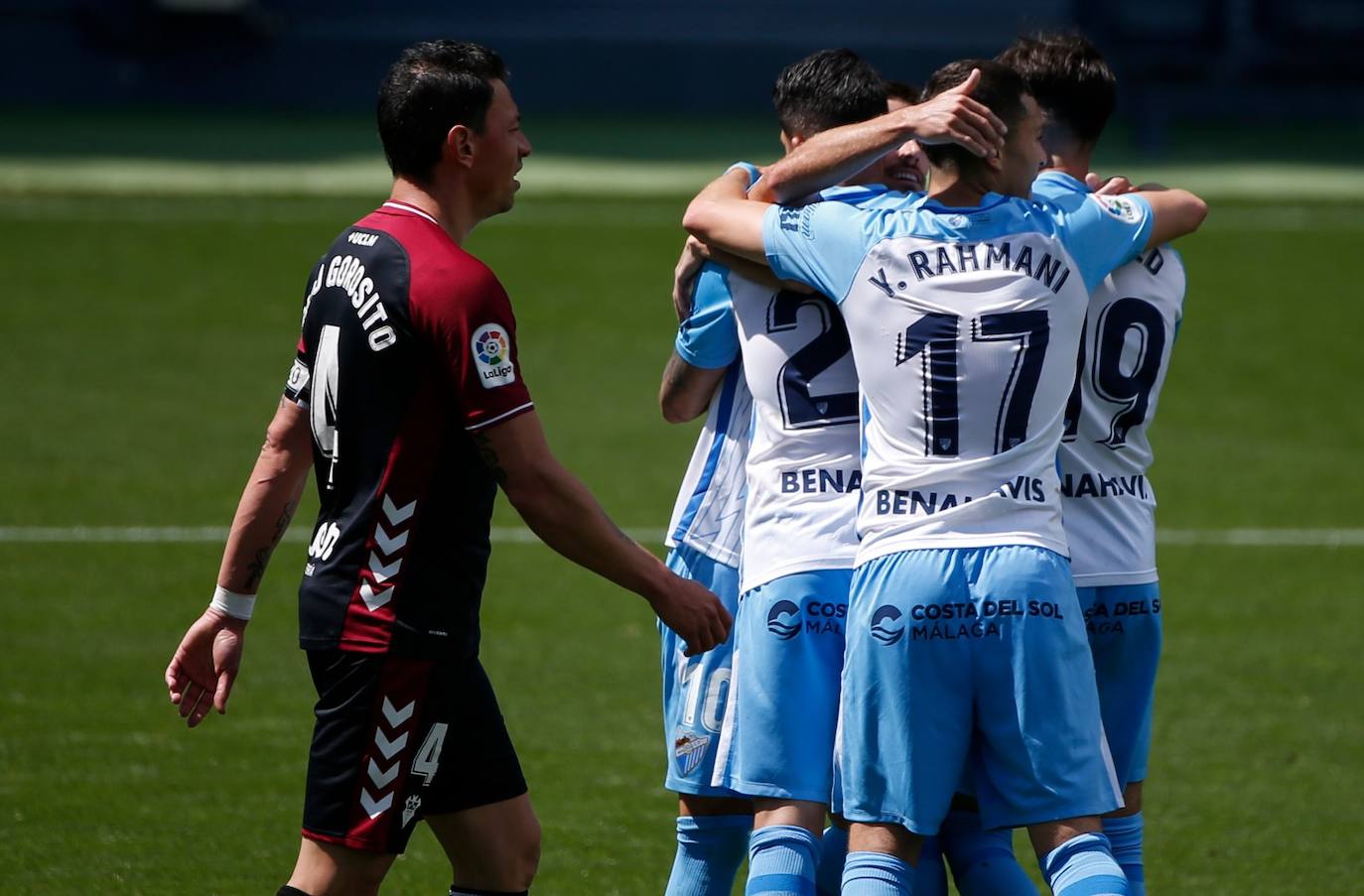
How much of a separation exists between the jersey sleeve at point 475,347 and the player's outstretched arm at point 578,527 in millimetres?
47

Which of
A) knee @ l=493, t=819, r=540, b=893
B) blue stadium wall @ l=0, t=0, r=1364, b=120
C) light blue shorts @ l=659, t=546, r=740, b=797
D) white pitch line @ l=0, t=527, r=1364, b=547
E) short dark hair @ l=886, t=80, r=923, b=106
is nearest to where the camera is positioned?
knee @ l=493, t=819, r=540, b=893

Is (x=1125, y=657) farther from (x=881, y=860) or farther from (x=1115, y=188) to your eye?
(x=1115, y=188)

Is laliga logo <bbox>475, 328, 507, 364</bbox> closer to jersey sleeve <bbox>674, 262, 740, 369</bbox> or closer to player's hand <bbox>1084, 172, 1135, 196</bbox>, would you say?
jersey sleeve <bbox>674, 262, 740, 369</bbox>

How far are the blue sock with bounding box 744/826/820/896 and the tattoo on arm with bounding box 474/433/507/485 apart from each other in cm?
94

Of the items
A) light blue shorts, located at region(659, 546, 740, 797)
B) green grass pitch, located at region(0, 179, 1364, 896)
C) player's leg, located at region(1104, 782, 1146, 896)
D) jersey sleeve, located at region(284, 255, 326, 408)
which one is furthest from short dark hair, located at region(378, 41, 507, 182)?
green grass pitch, located at region(0, 179, 1364, 896)

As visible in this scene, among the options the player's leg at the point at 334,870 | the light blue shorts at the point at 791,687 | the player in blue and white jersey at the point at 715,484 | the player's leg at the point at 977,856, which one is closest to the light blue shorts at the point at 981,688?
the light blue shorts at the point at 791,687

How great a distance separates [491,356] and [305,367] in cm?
47

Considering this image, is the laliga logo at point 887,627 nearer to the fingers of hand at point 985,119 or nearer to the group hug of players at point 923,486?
the group hug of players at point 923,486

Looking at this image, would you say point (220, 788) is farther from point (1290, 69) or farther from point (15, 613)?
Result: point (1290, 69)

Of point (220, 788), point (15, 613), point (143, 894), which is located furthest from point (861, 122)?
point (15, 613)

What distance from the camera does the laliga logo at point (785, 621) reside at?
370cm

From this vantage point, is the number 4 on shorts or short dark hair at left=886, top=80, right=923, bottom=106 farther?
short dark hair at left=886, top=80, right=923, bottom=106

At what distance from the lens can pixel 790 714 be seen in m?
3.65

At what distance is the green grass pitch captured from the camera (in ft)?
17.9
